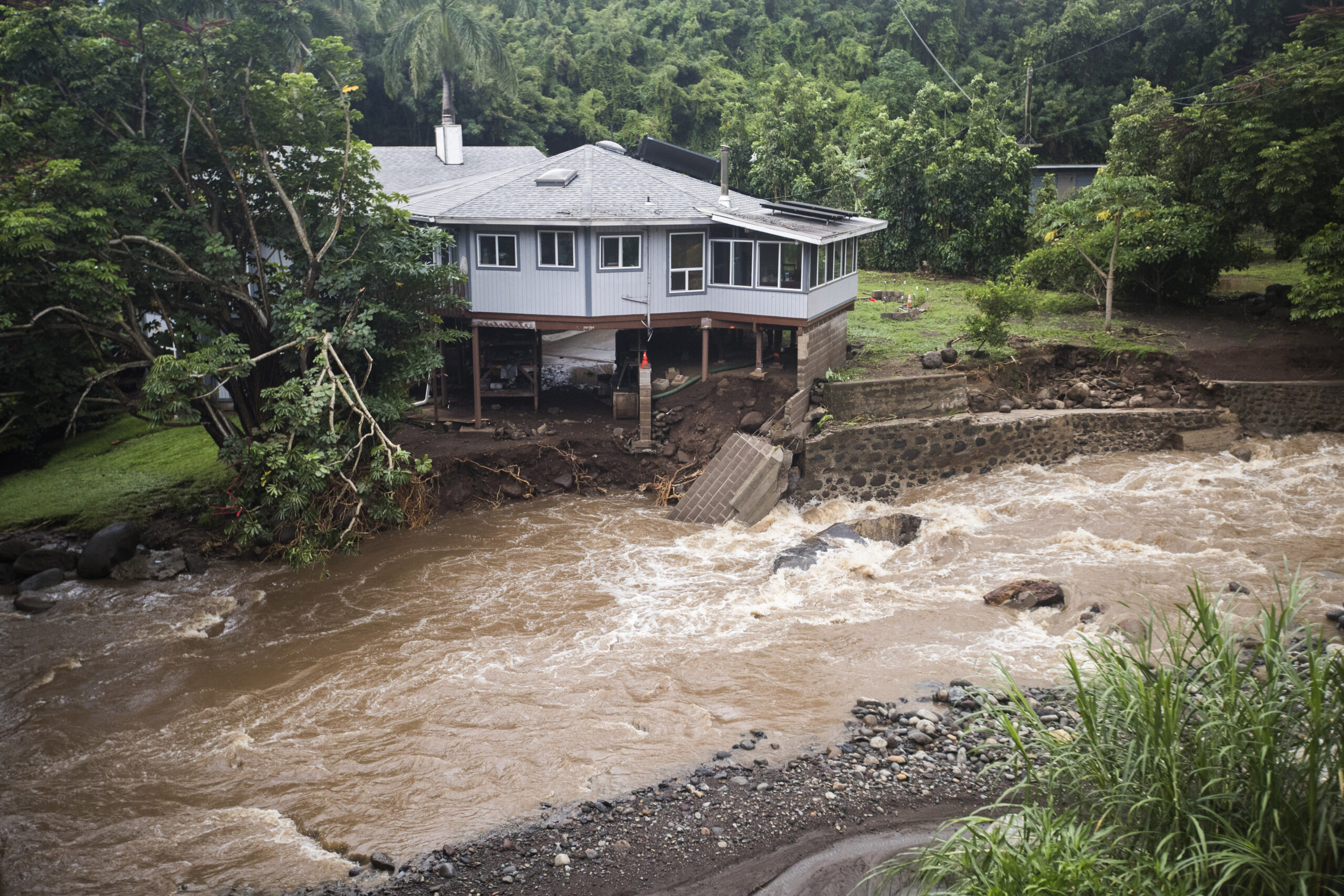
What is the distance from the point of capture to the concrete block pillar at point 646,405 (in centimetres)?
2038

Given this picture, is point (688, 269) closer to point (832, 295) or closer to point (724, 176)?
point (724, 176)

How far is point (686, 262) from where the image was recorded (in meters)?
20.9

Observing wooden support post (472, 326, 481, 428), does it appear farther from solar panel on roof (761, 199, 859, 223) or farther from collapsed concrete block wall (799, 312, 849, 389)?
solar panel on roof (761, 199, 859, 223)

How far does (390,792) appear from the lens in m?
10.3

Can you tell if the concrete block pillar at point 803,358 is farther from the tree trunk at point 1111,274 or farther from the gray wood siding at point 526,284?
the tree trunk at point 1111,274

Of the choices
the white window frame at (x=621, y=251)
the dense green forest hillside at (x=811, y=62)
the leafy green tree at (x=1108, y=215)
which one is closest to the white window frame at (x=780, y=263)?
the white window frame at (x=621, y=251)

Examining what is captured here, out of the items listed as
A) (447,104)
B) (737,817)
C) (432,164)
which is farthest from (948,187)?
(737,817)

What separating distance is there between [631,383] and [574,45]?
31.5 metres

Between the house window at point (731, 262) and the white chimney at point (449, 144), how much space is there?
1099 centimetres

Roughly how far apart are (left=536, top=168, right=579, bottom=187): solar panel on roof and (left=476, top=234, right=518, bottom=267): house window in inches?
71.9

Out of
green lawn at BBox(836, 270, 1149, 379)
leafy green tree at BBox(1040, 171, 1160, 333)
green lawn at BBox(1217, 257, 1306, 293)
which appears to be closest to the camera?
green lawn at BBox(836, 270, 1149, 379)

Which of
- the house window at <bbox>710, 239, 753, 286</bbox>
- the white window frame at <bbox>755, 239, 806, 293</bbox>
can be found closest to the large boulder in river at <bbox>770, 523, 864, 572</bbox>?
the white window frame at <bbox>755, 239, 806, 293</bbox>

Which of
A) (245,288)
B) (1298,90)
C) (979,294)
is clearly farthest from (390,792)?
(1298,90)

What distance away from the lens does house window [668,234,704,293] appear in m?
20.7
